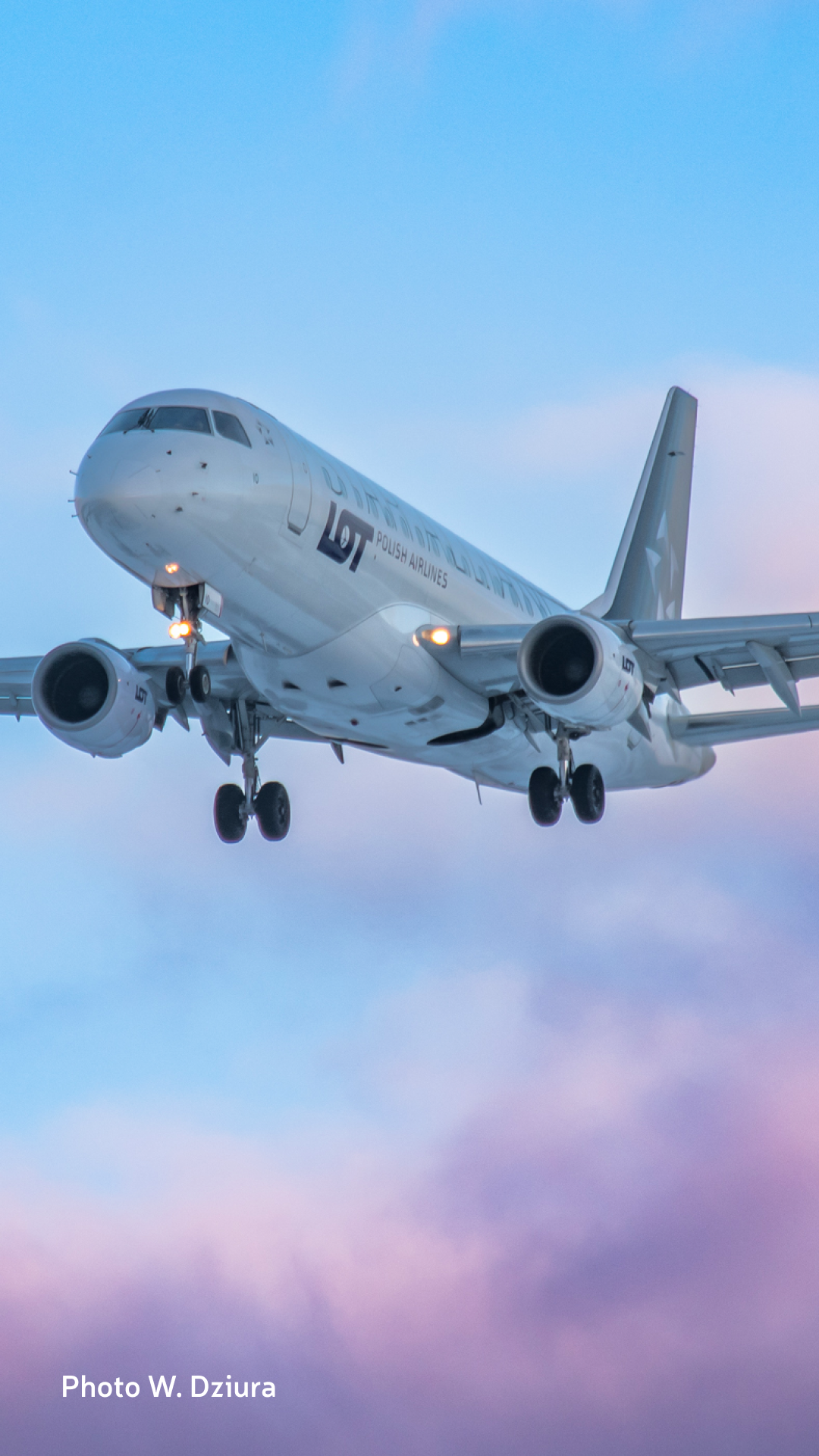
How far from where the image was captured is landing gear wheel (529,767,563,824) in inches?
1212

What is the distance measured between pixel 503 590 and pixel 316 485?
667cm

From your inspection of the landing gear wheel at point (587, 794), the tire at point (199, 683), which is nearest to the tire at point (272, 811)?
the landing gear wheel at point (587, 794)

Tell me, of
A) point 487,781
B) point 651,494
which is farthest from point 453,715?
point 651,494

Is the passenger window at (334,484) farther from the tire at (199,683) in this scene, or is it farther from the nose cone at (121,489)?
the tire at (199,683)

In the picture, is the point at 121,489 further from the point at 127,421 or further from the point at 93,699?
the point at 93,699

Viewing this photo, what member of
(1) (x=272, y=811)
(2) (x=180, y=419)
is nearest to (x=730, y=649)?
(1) (x=272, y=811)

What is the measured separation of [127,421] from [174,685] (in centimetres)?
397

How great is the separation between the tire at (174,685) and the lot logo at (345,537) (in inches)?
111

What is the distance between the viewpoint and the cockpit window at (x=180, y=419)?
24812 millimetres

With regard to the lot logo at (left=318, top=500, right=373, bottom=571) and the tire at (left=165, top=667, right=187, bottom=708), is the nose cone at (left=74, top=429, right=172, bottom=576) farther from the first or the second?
the lot logo at (left=318, top=500, right=373, bottom=571)

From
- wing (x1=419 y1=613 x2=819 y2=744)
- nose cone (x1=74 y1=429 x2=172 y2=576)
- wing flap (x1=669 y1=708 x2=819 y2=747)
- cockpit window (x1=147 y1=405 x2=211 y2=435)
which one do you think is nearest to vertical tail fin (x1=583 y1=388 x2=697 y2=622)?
wing flap (x1=669 y1=708 x2=819 y2=747)

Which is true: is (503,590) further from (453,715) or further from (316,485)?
(316,485)

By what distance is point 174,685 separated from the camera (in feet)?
86.1

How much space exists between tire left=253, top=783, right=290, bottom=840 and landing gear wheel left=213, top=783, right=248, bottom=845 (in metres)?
0.29
